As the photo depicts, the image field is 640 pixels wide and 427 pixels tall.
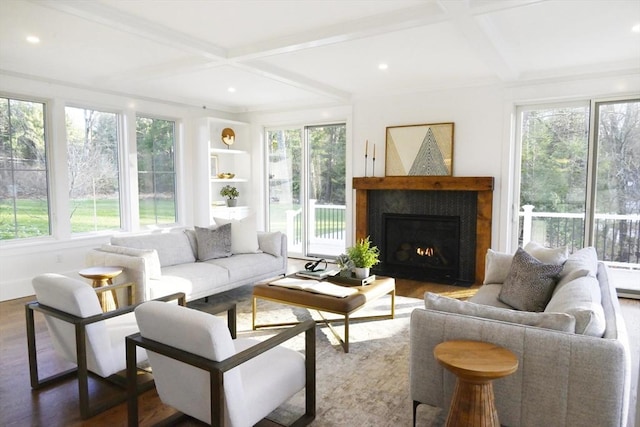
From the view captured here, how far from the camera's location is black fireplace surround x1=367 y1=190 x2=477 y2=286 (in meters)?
5.39

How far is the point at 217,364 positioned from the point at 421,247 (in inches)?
173

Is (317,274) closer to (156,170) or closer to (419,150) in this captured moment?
(419,150)

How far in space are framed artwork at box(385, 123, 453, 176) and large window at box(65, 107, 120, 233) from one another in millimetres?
3671

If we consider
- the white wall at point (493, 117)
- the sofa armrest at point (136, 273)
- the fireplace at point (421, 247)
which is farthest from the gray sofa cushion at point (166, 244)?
the white wall at point (493, 117)

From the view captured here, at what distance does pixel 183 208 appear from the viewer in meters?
6.64

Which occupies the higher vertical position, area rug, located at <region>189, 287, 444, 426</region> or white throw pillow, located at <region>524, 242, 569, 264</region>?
white throw pillow, located at <region>524, 242, 569, 264</region>

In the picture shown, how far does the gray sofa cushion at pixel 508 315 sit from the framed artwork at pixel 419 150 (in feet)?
11.7

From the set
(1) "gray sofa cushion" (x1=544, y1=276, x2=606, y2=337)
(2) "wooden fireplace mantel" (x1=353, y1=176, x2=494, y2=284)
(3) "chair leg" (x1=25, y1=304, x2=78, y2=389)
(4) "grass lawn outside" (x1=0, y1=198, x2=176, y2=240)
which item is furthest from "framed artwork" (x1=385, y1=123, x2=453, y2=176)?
(3) "chair leg" (x1=25, y1=304, x2=78, y2=389)

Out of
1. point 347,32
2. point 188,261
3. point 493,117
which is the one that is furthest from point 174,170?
point 493,117

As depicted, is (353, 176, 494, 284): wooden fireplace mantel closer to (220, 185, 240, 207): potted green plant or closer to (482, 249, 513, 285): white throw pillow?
(482, 249, 513, 285): white throw pillow

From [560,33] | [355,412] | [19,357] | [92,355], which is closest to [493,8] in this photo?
[560,33]

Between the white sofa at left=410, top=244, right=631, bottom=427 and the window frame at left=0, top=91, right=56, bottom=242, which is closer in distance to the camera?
the white sofa at left=410, top=244, right=631, bottom=427

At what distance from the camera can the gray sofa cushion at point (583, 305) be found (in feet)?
6.12

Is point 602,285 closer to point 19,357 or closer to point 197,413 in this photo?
point 197,413
